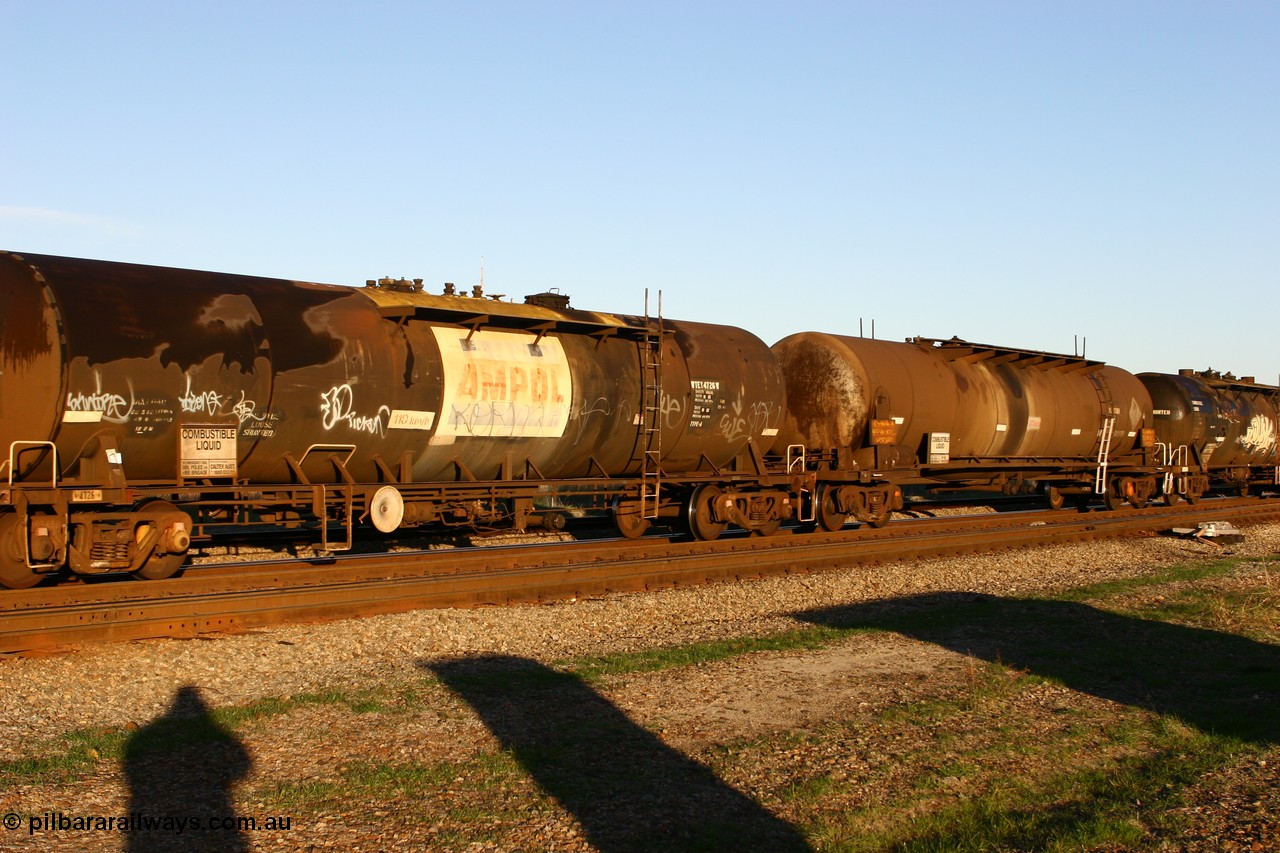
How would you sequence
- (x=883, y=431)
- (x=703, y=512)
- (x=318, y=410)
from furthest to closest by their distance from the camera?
(x=883, y=431) < (x=703, y=512) < (x=318, y=410)

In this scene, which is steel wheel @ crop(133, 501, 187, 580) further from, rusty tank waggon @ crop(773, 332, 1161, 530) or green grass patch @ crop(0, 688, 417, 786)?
rusty tank waggon @ crop(773, 332, 1161, 530)

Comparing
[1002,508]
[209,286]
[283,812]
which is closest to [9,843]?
[283,812]

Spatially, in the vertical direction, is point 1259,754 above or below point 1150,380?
below

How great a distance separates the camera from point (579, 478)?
55.6ft

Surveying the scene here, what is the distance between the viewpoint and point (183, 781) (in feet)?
21.8

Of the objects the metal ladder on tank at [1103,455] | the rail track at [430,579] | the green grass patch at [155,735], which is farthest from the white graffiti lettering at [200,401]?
the metal ladder on tank at [1103,455]

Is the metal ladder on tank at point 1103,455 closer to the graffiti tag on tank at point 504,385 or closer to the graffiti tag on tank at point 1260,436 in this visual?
the graffiti tag on tank at point 1260,436

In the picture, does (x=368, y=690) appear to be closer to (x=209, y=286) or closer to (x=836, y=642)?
(x=836, y=642)

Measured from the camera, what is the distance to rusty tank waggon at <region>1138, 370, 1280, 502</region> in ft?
98.3

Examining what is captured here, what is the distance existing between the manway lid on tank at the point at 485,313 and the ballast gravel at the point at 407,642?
432 cm

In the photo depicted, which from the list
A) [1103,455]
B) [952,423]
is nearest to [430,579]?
[952,423]

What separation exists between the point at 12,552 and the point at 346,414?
161 inches

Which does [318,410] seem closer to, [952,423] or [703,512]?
[703,512]

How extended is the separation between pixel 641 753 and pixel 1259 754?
13.6 feet
